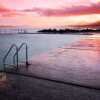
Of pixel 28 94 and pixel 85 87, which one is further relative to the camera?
pixel 85 87

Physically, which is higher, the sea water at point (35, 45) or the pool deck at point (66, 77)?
the pool deck at point (66, 77)

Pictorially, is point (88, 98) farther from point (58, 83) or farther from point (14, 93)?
point (14, 93)

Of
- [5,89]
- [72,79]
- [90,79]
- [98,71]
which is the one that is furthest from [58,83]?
[98,71]

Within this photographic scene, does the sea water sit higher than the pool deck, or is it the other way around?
the pool deck

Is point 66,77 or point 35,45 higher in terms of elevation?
point 66,77

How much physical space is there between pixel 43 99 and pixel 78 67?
11.6 ft

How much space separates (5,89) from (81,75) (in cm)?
249

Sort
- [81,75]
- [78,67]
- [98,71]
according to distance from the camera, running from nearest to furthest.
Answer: [81,75]
[98,71]
[78,67]

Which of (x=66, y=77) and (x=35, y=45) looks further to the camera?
(x=35, y=45)

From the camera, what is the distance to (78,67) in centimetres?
828

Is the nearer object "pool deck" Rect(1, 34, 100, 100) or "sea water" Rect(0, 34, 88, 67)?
"pool deck" Rect(1, 34, 100, 100)

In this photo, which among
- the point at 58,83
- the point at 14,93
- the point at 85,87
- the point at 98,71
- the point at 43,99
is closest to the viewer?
the point at 43,99

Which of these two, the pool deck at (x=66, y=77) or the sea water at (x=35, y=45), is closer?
the pool deck at (x=66, y=77)

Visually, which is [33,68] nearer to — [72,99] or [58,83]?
[58,83]
